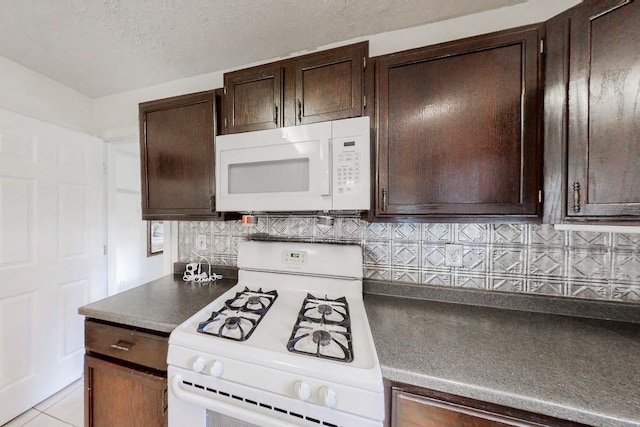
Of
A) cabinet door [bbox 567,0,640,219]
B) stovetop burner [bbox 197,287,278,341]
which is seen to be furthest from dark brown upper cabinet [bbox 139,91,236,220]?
cabinet door [bbox 567,0,640,219]

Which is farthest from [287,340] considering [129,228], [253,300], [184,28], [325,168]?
[129,228]

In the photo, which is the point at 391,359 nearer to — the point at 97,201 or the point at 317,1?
the point at 317,1

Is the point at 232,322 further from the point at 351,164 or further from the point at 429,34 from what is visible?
the point at 429,34

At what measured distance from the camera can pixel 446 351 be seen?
0.82m

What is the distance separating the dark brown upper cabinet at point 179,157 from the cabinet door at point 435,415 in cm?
117

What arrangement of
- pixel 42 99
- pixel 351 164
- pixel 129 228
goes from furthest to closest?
pixel 129 228
pixel 42 99
pixel 351 164

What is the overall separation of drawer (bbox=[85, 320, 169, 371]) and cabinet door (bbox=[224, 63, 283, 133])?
3.52 feet

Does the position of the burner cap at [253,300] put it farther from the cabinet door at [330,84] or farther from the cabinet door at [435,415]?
the cabinet door at [330,84]

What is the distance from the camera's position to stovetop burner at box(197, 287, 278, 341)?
3.03 feet

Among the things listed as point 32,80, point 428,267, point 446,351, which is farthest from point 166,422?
point 32,80

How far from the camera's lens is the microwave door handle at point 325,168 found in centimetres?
105

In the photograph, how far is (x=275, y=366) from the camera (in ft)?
2.58

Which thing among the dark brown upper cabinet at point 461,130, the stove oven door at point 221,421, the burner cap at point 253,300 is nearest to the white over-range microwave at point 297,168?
the dark brown upper cabinet at point 461,130

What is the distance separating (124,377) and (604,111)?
2.16 metres
